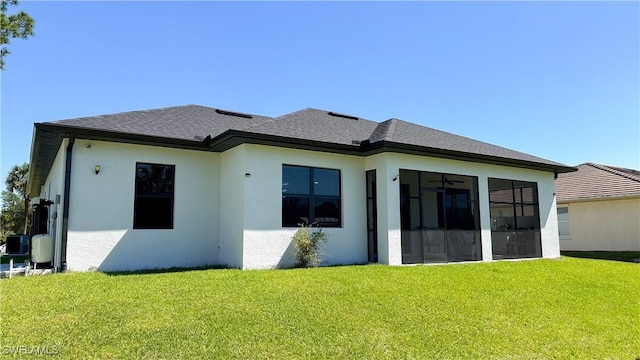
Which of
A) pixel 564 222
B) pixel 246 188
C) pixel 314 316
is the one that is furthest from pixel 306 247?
pixel 564 222

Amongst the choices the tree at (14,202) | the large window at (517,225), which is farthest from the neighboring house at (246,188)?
the tree at (14,202)

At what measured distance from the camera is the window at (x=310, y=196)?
1091 cm

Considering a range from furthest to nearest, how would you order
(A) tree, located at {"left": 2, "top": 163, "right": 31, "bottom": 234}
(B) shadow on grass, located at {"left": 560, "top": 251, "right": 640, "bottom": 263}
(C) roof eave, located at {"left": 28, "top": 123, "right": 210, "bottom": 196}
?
(A) tree, located at {"left": 2, "top": 163, "right": 31, "bottom": 234}
(B) shadow on grass, located at {"left": 560, "top": 251, "right": 640, "bottom": 263}
(C) roof eave, located at {"left": 28, "top": 123, "right": 210, "bottom": 196}

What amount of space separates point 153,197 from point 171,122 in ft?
8.18

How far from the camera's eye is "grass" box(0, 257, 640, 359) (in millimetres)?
5016

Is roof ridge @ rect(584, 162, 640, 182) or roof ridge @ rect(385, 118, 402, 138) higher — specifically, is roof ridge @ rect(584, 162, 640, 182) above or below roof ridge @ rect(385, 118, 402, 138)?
below

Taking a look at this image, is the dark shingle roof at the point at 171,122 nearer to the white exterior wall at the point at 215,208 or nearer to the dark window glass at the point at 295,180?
the white exterior wall at the point at 215,208

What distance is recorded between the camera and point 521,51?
46.7 feet

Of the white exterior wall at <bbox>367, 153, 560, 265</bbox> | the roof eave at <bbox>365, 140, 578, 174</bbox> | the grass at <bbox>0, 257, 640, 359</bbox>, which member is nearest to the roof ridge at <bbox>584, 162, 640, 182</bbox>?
the roof eave at <bbox>365, 140, 578, 174</bbox>

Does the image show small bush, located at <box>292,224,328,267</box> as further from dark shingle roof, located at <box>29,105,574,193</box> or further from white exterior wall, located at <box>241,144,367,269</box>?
dark shingle roof, located at <box>29,105,574,193</box>

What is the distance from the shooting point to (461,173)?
1319 cm

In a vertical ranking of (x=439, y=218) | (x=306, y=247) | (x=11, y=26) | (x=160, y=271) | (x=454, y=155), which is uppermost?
(x=11, y=26)

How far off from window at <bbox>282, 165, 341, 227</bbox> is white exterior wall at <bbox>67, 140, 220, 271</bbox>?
219 cm

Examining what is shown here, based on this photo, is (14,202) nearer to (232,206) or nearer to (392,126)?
(232,206)
